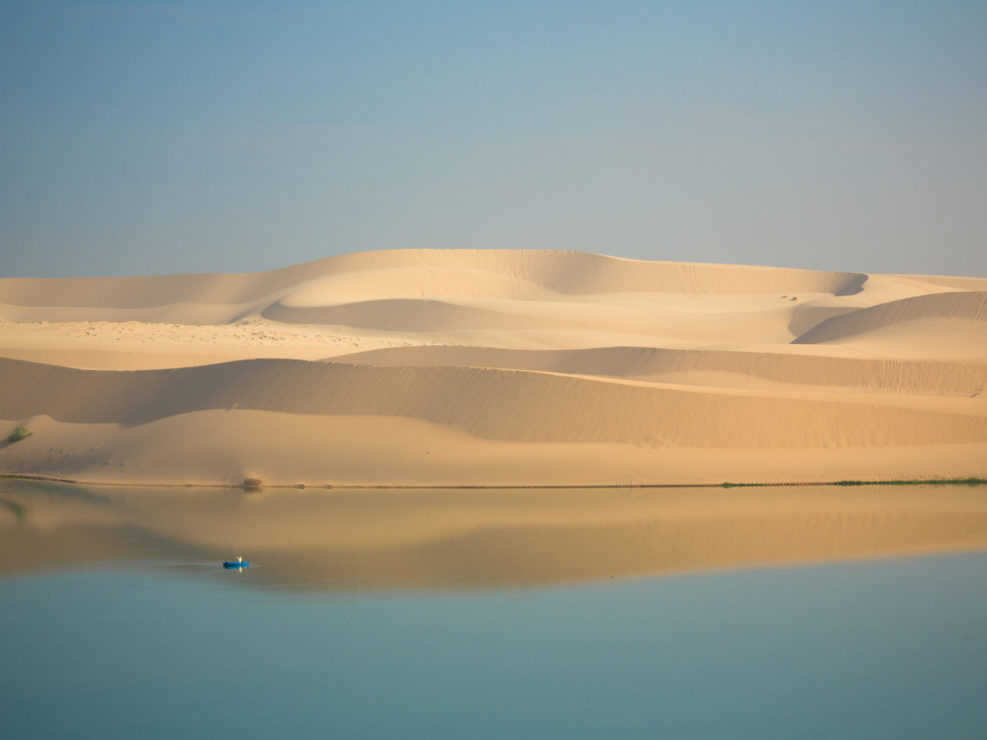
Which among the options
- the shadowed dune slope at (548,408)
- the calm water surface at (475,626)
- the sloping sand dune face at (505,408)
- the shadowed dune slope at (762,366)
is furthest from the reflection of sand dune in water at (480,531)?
the shadowed dune slope at (762,366)

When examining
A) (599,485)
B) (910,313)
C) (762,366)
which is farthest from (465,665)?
(910,313)

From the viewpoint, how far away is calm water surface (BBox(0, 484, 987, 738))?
346 inches

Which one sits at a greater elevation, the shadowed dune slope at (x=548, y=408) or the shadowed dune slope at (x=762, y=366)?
the shadowed dune slope at (x=548, y=408)

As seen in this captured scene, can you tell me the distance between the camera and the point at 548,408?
79.8ft

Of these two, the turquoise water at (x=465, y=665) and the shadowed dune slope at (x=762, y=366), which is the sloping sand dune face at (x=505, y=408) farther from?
the turquoise water at (x=465, y=665)

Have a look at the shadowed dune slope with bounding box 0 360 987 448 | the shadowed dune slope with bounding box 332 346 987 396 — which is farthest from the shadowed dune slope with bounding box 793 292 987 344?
the shadowed dune slope with bounding box 0 360 987 448

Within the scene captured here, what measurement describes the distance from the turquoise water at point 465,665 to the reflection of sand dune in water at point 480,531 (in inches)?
37.2

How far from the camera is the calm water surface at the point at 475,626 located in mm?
8781

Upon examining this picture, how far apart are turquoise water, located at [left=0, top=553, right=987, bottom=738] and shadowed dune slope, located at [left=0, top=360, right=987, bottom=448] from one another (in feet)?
34.7

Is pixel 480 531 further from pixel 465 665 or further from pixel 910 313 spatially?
pixel 910 313

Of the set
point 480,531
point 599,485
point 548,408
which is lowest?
point 599,485

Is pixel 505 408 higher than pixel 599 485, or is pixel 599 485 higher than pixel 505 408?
pixel 505 408

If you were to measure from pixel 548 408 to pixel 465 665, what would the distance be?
1454cm

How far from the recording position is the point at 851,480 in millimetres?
21469
